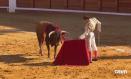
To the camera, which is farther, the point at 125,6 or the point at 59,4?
the point at 59,4

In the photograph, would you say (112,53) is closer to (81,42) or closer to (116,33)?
(81,42)

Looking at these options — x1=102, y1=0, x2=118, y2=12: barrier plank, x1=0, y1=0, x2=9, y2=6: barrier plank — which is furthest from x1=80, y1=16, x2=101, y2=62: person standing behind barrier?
x1=0, y1=0, x2=9, y2=6: barrier plank

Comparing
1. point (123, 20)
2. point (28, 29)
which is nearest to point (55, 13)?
point (123, 20)

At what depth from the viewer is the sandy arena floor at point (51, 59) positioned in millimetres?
9875

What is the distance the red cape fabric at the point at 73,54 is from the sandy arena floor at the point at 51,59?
0.73 ft

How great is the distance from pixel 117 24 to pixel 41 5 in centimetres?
604

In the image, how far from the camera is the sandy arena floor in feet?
32.4

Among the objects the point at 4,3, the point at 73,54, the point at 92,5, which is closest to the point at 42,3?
the point at 4,3

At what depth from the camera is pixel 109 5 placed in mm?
22234

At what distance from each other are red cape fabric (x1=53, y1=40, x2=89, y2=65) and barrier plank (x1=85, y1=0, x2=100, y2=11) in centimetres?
1170

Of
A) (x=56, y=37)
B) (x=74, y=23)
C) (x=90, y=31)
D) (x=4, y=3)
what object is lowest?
(x=74, y=23)

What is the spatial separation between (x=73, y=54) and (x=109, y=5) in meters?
11.6

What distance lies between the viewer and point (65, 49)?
10.9 meters

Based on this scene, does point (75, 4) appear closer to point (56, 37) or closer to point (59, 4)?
point (59, 4)
